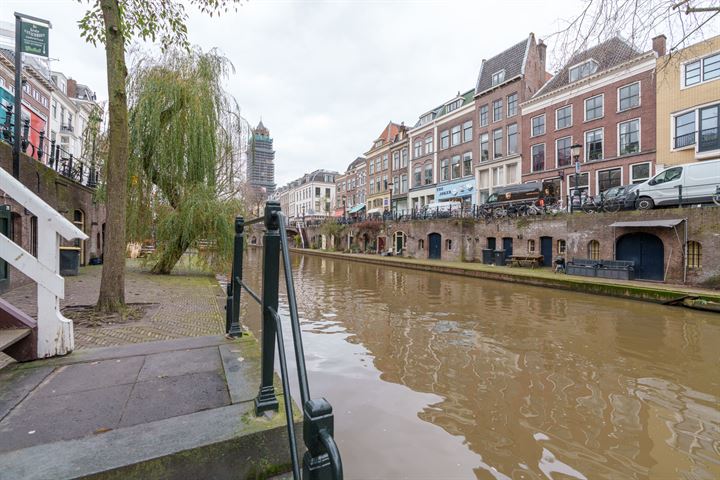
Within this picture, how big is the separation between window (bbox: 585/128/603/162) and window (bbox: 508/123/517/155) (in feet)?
17.7

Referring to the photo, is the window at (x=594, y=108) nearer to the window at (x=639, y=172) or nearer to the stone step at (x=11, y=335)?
the window at (x=639, y=172)

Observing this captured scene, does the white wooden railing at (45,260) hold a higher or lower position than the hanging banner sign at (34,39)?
lower

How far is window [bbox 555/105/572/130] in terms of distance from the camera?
24188mm

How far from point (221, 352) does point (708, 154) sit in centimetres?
2440

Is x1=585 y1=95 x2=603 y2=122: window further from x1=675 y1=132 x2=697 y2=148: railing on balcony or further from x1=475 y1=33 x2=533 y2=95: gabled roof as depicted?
x1=475 y1=33 x2=533 y2=95: gabled roof

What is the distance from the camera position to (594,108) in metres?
23.0

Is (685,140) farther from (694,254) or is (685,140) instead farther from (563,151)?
(694,254)

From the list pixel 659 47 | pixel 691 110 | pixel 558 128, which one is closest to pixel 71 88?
pixel 558 128

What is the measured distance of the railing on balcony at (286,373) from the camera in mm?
1182

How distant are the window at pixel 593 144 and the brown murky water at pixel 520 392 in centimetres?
1696

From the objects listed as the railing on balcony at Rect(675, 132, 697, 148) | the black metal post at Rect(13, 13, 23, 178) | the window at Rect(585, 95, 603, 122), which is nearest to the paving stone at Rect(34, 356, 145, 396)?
the black metal post at Rect(13, 13, 23, 178)

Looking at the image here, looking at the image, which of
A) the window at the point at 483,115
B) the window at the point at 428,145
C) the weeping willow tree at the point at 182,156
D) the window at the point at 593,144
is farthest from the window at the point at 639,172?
the weeping willow tree at the point at 182,156

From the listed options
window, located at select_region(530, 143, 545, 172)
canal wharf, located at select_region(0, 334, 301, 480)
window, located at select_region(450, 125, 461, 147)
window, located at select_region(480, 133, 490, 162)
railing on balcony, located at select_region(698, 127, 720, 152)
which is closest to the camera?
canal wharf, located at select_region(0, 334, 301, 480)

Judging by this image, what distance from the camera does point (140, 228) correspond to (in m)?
12.2
